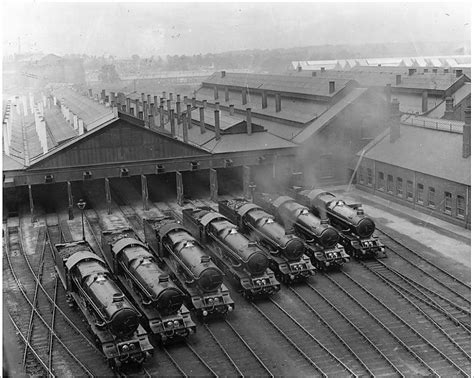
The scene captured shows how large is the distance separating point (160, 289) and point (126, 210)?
2153 cm

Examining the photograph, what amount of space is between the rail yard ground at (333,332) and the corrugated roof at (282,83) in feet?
76.1

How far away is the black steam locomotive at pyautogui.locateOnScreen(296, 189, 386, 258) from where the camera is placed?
2922 cm

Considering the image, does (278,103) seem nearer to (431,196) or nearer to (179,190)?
(179,190)

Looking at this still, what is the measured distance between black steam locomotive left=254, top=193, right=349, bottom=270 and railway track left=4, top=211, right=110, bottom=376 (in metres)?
10.9

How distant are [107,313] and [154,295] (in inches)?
78.8

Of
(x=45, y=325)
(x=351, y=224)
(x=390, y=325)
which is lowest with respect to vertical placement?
(x=390, y=325)

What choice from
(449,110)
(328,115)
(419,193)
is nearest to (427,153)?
(419,193)

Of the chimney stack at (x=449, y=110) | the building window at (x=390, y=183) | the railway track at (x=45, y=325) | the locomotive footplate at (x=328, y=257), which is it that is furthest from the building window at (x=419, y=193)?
the railway track at (x=45, y=325)

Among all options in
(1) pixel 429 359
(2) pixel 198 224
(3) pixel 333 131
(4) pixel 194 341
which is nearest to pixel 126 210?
(2) pixel 198 224

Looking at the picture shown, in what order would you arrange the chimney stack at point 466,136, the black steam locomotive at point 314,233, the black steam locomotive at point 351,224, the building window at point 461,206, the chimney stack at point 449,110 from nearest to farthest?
the black steam locomotive at point 314,233, the black steam locomotive at point 351,224, the building window at point 461,206, the chimney stack at point 466,136, the chimney stack at point 449,110

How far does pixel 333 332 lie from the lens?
72.7 ft

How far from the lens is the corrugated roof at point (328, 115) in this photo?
46031 millimetres

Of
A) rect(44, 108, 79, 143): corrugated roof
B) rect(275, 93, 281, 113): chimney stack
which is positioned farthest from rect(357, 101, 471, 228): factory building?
rect(44, 108, 79, 143): corrugated roof

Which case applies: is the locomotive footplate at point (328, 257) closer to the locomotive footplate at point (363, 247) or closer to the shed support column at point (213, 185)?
the locomotive footplate at point (363, 247)
